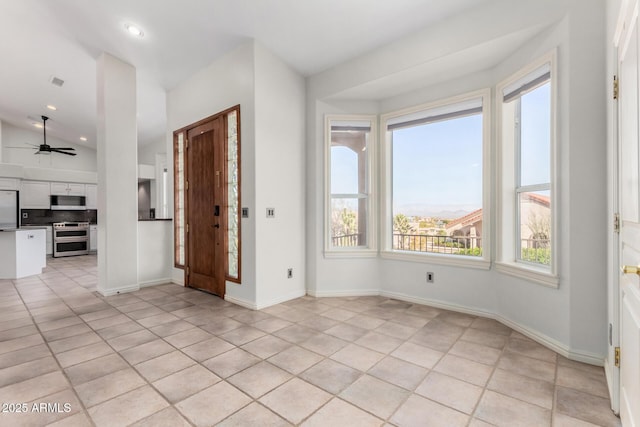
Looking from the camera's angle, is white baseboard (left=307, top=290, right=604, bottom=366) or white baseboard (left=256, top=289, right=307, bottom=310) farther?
white baseboard (left=256, top=289, right=307, bottom=310)

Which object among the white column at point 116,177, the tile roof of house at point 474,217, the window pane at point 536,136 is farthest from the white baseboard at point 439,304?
the white column at point 116,177

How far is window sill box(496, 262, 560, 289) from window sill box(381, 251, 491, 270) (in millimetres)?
177

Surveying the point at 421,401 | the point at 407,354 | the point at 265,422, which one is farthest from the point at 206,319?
the point at 421,401

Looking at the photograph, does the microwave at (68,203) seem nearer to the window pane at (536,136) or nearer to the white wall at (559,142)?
the white wall at (559,142)

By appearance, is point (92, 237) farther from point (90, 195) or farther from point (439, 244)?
point (439, 244)

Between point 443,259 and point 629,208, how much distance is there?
207 centimetres

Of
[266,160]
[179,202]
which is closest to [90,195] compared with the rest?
[179,202]

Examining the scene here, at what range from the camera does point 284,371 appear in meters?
2.12

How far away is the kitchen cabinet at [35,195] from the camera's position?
295 inches

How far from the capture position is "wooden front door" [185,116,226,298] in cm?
396

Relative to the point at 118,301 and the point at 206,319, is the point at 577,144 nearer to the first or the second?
the point at 206,319

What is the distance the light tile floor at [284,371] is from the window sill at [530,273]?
527 mm

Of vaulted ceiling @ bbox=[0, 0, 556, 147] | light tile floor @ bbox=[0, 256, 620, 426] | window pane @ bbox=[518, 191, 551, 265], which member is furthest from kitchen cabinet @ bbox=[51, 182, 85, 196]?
window pane @ bbox=[518, 191, 551, 265]

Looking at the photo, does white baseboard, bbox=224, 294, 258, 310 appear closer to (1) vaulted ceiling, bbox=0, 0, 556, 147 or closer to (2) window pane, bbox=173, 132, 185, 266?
(2) window pane, bbox=173, 132, 185, 266
